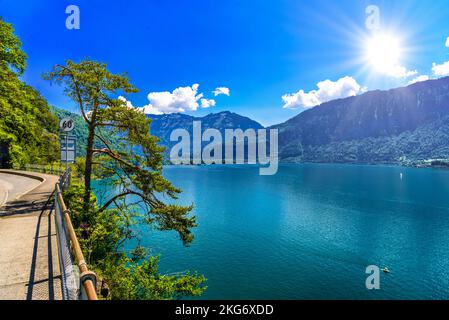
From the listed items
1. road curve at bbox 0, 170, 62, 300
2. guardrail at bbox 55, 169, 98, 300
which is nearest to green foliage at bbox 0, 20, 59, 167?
road curve at bbox 0, 170, 62, 300

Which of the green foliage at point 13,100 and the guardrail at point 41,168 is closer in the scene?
the green foliage at point 13,100

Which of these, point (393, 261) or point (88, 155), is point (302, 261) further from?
point (88, 155)

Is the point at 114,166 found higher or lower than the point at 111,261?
higher

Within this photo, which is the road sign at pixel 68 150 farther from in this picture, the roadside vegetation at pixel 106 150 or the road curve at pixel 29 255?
the road curve at pixel 29 255

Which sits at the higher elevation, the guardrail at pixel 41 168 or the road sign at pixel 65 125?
the road sign at pixel 65 125

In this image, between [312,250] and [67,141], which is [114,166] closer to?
[67,141]

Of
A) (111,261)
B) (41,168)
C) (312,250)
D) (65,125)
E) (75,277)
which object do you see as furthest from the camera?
(41,168)

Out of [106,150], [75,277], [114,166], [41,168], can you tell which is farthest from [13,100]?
[41,168]

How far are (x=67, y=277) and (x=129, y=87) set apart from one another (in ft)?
48.3

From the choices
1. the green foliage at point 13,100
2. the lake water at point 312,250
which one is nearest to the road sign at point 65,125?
the green foliage at point 13,100

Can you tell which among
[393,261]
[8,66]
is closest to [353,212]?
[393,261]

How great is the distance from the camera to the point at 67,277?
6484mm
